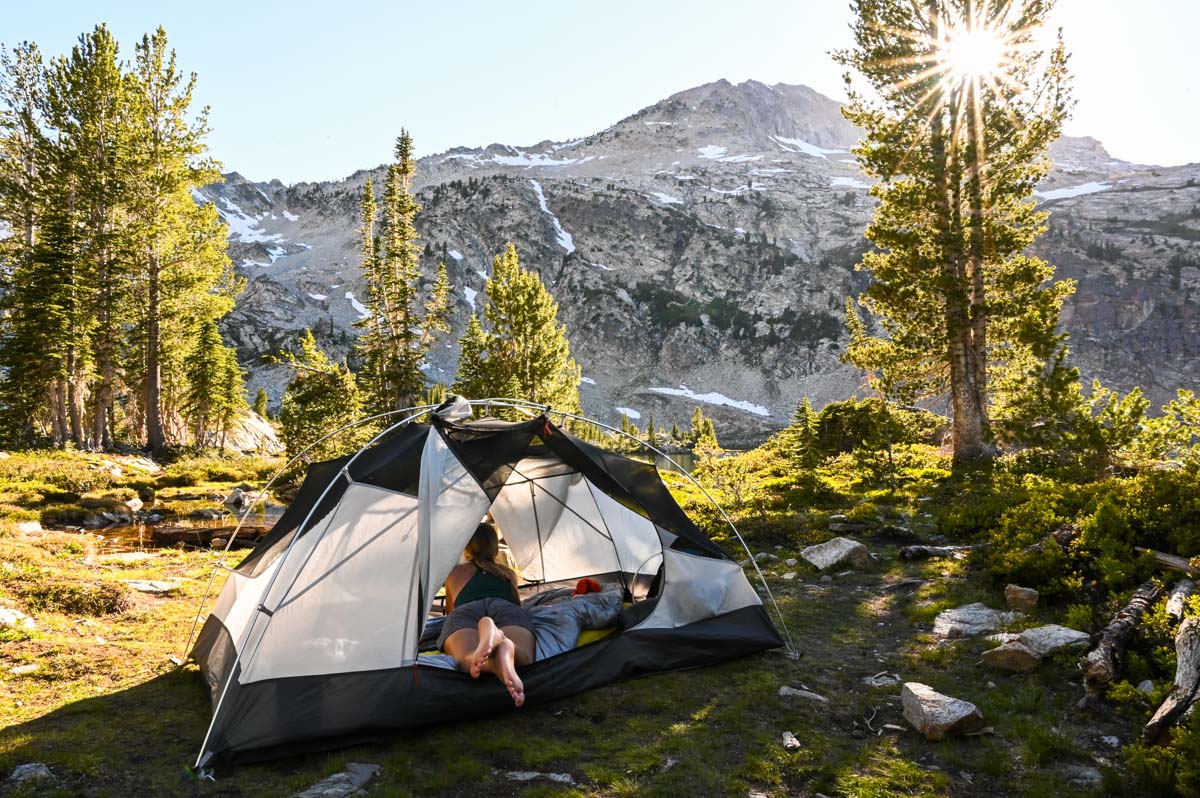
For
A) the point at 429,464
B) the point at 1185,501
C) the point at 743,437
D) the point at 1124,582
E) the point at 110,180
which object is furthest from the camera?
the point at 743,437

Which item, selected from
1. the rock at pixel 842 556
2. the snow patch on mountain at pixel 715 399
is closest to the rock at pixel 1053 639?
A: the rock at pixel 842 556

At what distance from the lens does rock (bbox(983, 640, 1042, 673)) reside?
5887mm

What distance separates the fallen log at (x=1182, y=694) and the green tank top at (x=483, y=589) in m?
5.36

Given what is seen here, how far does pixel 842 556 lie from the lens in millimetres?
10258

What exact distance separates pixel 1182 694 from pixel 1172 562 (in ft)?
9.94

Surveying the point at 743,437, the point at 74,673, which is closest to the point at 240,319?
the point at 743,437

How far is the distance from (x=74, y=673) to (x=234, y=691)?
2.67 m

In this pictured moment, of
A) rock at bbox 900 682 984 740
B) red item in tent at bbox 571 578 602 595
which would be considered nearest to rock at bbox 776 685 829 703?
rock at bbox 900 682 984 740

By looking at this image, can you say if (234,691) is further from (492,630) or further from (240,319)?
(240,319)

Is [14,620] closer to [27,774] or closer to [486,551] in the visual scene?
[27,774]

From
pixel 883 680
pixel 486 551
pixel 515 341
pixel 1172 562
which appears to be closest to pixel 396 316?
pixel 515 341

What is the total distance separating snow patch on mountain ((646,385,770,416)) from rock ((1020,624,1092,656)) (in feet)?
489

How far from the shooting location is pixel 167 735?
17.0 ft

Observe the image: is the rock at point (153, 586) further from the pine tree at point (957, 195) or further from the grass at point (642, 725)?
the pine tree at point (957, 195)
